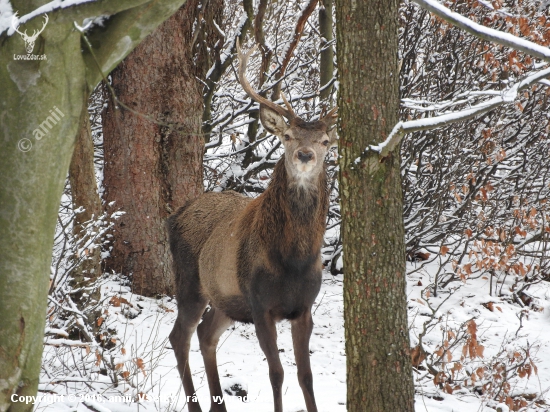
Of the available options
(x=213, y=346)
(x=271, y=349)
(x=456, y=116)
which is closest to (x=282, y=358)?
(x=213, y=346)

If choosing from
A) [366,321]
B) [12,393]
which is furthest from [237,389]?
[12,393]

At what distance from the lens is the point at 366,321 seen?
13.5 ft

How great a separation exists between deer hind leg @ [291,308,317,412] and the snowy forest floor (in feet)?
1.62

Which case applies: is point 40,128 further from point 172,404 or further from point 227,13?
point 227,13

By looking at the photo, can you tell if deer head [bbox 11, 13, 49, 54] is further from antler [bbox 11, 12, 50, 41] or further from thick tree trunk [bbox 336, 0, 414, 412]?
thick tree trunk [bbox 336, 0, 414, 412]

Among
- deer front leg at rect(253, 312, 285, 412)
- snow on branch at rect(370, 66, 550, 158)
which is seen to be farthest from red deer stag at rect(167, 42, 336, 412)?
snow on branch at rect(370, 66, 550, 158)

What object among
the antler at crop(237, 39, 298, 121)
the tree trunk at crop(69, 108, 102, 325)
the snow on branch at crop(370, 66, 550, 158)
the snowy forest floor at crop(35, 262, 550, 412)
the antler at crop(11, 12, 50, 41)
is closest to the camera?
the antler at crop(11, 12, 50, 41)

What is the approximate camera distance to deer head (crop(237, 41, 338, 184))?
552 cm

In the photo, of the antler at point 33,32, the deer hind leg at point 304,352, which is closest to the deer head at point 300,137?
the deer hind leg at point 304,352

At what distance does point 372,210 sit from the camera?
4.05 m

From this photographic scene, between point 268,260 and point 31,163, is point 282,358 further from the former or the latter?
point 31,163

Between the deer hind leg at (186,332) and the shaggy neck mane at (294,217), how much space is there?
1159mm

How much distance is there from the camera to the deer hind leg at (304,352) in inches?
213

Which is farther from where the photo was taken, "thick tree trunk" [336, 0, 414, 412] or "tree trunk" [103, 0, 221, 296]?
"tree trunk" [103, 0, 221, 296]
